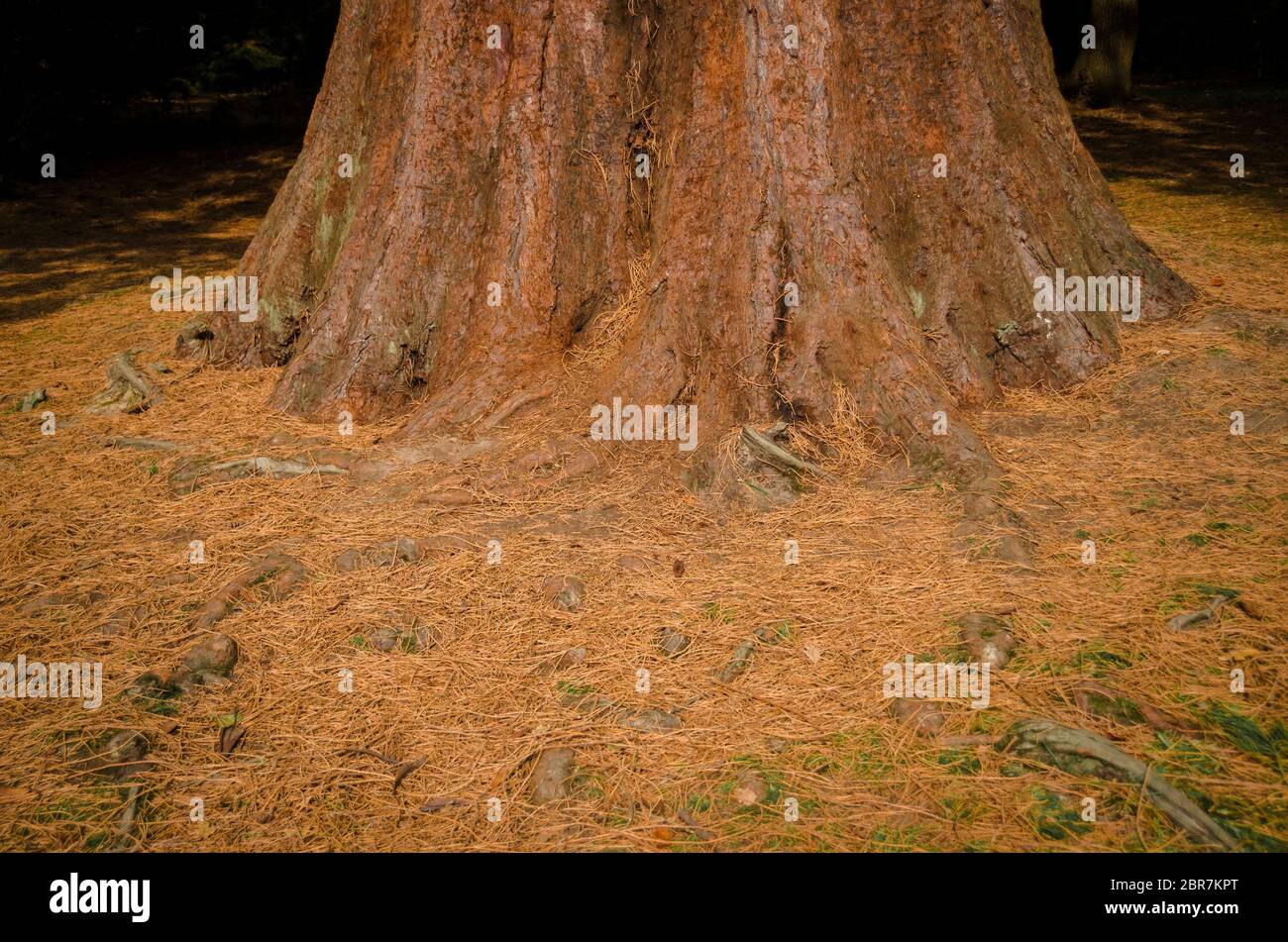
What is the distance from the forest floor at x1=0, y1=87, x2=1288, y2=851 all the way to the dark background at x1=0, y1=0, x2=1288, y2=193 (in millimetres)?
9990

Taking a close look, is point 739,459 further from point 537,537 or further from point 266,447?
point 266,447

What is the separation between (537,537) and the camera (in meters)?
3.69

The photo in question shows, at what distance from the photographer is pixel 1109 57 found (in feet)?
48.8

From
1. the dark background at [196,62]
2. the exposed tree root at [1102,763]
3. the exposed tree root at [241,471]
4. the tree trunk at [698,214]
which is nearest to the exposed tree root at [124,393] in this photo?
the tree trunk at [698,214]

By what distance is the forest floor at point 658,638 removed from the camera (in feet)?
7.99

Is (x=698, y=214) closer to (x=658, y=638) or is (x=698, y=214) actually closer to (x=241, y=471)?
(x=658, y=638)

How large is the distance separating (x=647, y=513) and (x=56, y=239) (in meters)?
9.49

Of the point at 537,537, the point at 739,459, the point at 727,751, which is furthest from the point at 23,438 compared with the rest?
the point at 727,751

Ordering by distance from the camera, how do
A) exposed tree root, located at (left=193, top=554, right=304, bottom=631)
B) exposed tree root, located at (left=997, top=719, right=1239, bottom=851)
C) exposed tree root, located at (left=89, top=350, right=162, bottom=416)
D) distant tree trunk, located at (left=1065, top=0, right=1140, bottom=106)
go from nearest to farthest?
exposed tree root, located at (left=997, top=719, right=1239, bottom=851) < exposed tree root, located at (left=193, top=554, right=304, bottom=631) < exposed tree root, located at (left=89, top=350, right=162, bottom=416) < distant tree trunk, located at (left=1065, top=0, right=1140, bottom=106)

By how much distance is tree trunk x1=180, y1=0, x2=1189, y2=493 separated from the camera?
4.00 m

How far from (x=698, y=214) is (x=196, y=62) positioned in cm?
1365

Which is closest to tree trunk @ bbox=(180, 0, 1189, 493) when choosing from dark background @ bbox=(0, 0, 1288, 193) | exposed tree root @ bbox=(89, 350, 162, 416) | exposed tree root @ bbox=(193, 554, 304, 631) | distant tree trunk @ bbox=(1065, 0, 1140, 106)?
exposed tree root @ bbox=(89, 350, 162, 416)

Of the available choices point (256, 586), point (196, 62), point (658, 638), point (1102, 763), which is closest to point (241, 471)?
point (256, 586)

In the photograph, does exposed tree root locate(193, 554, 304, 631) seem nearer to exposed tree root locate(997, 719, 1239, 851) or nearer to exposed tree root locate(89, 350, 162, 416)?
exposed tree root locate(89, 350, 162, 416)
